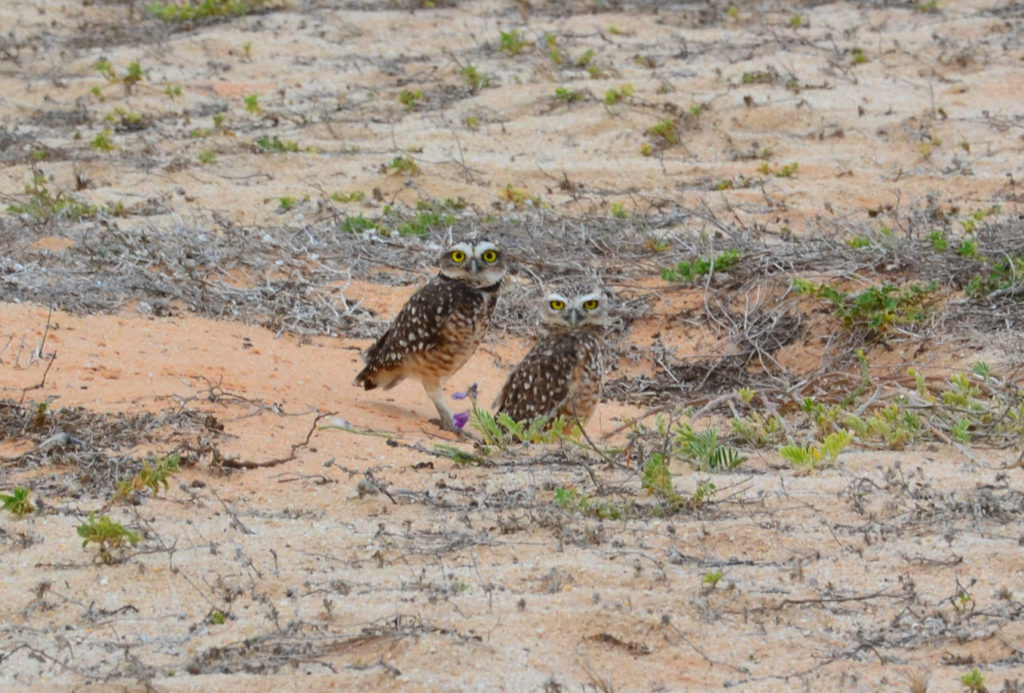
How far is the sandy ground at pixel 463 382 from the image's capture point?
4277mm

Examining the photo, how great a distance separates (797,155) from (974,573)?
7.91 metres

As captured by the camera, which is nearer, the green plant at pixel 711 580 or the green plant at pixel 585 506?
the green plant at pixel 711 580

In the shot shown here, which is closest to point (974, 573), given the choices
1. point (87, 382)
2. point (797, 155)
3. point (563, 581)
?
point (563, 581)

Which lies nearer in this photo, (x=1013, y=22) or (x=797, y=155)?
(x=797, y=155)

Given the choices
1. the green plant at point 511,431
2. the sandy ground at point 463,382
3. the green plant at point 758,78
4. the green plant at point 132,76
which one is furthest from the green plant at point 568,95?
the green plant at point 511,431

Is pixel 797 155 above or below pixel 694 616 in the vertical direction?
below

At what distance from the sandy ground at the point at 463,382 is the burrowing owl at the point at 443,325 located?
24cm

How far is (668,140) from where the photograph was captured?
41.2 feet

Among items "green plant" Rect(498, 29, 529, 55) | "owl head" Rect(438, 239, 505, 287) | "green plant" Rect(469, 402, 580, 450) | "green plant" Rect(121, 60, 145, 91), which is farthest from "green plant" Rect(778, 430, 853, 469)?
"green plant" Rect(121, 60, 145, 91)

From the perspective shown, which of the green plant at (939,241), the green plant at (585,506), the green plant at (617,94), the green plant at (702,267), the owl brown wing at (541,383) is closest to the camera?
the green plant at (585,506)

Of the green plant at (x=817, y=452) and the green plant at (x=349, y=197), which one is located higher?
the green plant at (x=817, y=452)

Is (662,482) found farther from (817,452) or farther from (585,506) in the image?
(817,452)

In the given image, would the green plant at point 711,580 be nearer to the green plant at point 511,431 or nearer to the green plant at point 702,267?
the green plant at point 511,431

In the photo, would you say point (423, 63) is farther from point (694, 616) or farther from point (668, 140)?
point (694, 616)
